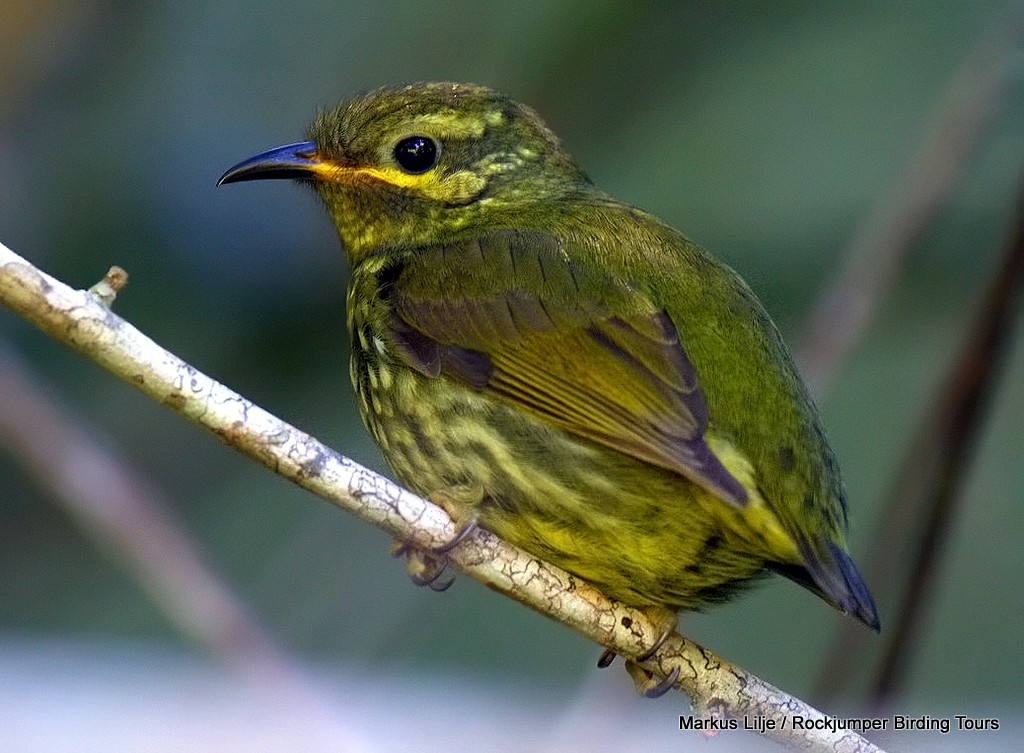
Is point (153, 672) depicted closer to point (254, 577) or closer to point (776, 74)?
point (254, 577)

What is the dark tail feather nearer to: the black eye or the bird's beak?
the black eye

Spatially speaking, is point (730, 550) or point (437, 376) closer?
point (730, 550)

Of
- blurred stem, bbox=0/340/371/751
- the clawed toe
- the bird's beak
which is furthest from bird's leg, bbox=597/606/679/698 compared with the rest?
the bird's beak

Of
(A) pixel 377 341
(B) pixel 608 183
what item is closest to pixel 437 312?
(A) pixel 377 341

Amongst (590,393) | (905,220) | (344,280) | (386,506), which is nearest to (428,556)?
(386,506)

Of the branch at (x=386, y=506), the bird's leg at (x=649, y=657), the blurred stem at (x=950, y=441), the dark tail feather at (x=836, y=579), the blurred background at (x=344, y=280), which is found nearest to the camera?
the branch at (x=386, y=506)

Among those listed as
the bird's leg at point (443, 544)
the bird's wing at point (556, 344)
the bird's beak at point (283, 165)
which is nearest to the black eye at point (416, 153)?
the bird's beak at point (283, 165)

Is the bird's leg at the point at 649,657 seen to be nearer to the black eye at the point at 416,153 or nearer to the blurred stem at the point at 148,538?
the blurred stem at the point at 148,538
